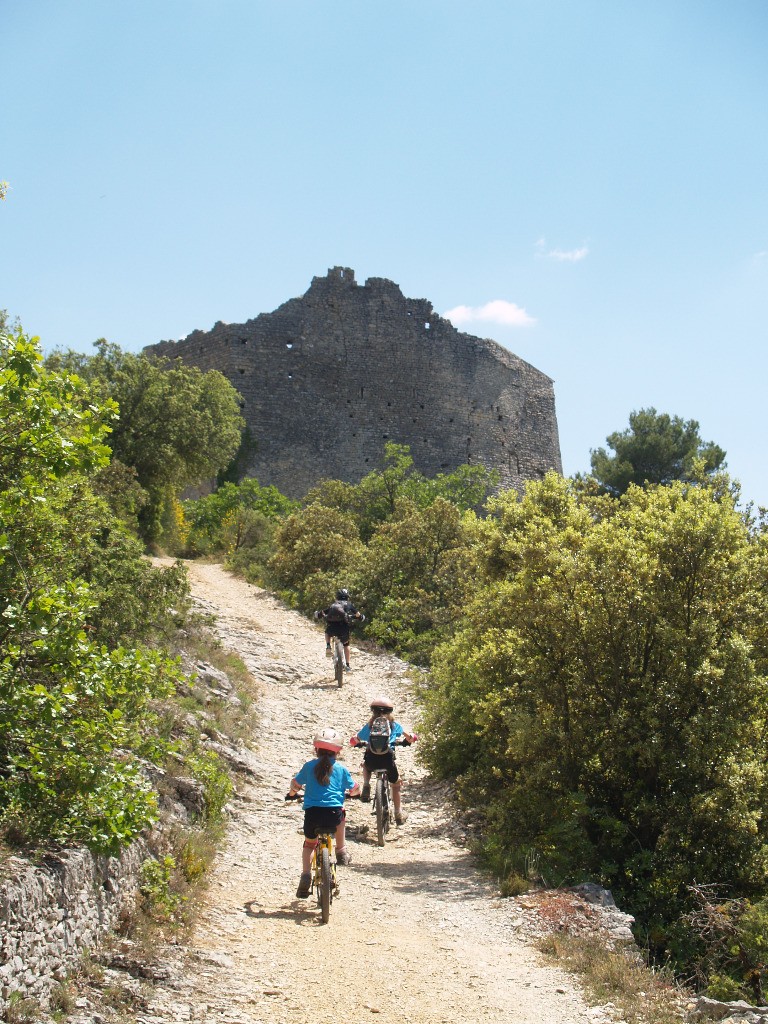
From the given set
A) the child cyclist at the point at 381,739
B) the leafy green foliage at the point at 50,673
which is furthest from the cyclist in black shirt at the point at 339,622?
the leafy green foliage at the point at 50,673

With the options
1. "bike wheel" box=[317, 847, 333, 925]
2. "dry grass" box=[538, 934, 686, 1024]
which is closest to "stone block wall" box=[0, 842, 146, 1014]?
"bike wheel" box=[317, 847, 333, 925]

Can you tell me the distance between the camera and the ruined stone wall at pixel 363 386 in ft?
88.7

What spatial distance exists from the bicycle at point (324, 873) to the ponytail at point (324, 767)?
329mm

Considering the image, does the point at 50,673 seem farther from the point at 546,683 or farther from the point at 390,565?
the point at 390,565

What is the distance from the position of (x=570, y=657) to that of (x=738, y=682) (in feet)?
4.37

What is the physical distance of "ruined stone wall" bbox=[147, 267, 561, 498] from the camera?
1065 inches

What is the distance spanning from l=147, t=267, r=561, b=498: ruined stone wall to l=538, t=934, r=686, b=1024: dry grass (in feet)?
69.7

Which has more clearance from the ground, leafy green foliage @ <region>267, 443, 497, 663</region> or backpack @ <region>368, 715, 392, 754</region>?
leafy green foliage @ <region>267, 443, 497, 663</region>

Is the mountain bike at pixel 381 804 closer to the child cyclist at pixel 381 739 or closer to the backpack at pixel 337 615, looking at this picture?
the child cyclist at pixel 381 739

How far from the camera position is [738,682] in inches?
283

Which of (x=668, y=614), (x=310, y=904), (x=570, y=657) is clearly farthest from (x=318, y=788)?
(x=668, y=614)

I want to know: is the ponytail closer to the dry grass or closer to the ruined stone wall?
the dry grass

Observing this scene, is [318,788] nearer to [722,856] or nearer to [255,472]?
[722,856]

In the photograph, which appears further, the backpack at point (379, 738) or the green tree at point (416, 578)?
the green tree at point (416, 578)
